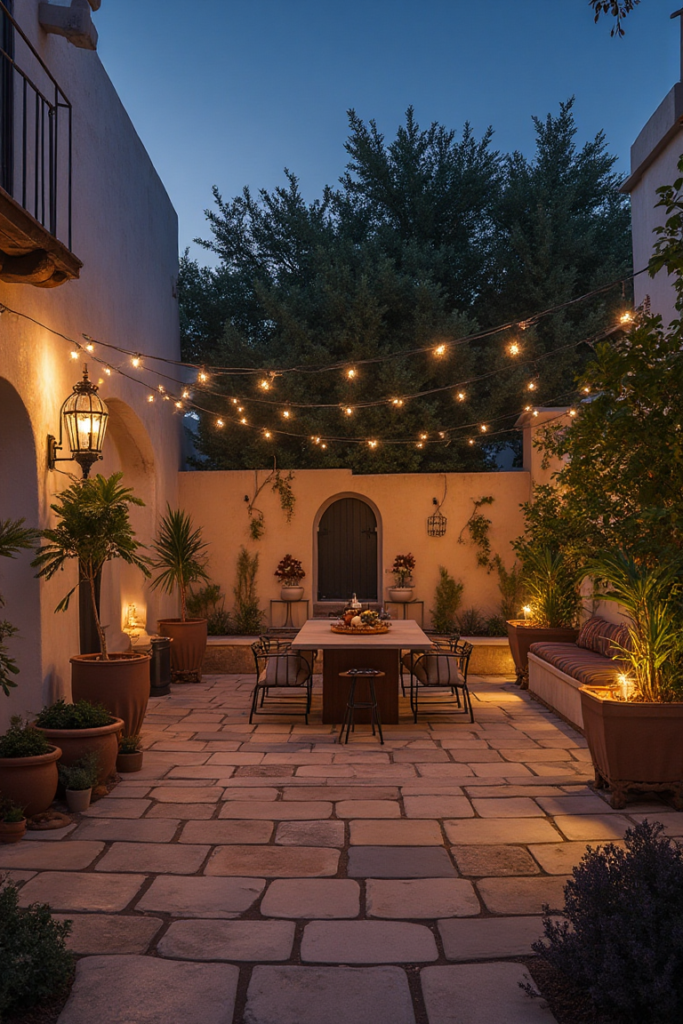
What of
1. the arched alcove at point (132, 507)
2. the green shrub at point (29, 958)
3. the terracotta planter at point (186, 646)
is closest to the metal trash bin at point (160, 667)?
the terracotta planter at point (186, 646)

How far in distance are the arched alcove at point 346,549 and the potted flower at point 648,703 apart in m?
7.24

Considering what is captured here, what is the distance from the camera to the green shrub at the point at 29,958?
2.53 m

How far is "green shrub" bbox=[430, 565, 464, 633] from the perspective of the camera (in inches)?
444

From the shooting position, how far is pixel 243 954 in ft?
9.95

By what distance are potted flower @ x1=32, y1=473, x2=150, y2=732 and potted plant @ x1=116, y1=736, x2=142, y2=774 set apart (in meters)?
0.37

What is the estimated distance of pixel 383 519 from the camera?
461 inches

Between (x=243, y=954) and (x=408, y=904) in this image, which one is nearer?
(x=243, y=954)

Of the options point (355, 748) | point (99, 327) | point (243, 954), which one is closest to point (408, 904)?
point (243, 954)

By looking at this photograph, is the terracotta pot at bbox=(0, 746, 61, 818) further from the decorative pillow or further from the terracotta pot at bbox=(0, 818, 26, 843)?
the decorative pillow

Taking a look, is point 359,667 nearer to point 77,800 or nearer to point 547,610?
point 547,610

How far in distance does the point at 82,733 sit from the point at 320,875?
6.55ft

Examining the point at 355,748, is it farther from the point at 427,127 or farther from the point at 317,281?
the point at 427,127

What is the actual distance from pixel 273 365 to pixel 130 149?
415 centimetres

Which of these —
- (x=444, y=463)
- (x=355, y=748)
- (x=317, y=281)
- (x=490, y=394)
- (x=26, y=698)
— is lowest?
(x=355, y=748)
